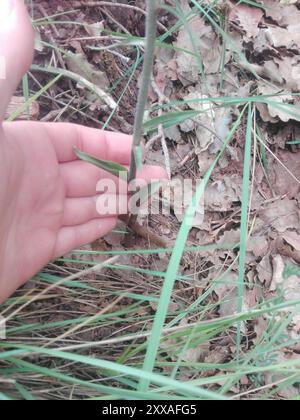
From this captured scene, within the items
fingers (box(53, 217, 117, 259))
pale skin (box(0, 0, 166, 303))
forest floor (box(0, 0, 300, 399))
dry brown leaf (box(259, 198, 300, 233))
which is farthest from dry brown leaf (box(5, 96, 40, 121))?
dry brown leaf (box(259, 198, 300, 233))

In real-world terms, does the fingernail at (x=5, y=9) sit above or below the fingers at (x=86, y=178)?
above

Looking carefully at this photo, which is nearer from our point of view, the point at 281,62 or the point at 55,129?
the point at 55,129

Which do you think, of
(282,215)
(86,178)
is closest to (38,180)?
(86,178)

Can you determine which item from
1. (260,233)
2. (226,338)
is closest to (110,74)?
(260,233)

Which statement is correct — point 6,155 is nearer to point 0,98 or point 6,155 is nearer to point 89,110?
point 0,98

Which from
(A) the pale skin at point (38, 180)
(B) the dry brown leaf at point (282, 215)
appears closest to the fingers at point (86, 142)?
(A) the pale skin at point (38, 180)

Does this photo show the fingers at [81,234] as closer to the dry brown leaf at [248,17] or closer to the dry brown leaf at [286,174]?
the dry brown leaf at [286,174]

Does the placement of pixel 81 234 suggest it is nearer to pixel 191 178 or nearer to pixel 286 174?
pixel 191 178
